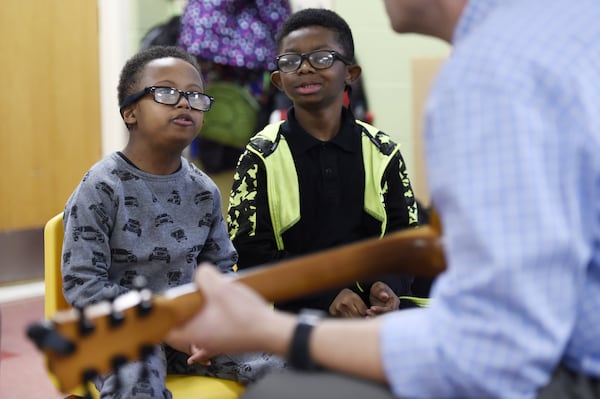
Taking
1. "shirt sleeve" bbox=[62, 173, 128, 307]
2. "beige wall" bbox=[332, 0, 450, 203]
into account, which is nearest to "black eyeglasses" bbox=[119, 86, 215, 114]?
"shirt sleeve" bbox=[62, 173, 128, 307]

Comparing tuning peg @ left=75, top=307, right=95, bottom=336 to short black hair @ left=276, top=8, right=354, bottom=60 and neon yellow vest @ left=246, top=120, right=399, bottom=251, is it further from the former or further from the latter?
short black hair @ left=276, top=8, right=354, bottom=60

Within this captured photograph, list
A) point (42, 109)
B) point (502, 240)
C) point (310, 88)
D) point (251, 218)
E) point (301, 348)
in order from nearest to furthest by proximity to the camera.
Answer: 1. point (502, 240)
2. point (301, 348)
3. point (251, 218)
4. point (310, 88)
5. point (42, 109)

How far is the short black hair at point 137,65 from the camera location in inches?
73.0

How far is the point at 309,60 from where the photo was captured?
2053 mm

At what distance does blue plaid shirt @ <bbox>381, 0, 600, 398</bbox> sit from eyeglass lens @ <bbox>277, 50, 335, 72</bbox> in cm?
119

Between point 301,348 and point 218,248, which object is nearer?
point 301,348

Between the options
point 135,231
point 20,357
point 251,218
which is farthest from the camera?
point 20,357

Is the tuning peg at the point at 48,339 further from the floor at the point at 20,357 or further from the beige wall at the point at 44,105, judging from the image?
the beige wall at the point at 44,105

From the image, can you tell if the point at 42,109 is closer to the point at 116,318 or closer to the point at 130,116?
the point at 130,116

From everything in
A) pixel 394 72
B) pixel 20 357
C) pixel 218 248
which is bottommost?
pixel 20 357

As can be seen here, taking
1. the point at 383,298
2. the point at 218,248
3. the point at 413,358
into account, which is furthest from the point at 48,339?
the point at 383,298

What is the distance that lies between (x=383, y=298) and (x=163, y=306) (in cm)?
97

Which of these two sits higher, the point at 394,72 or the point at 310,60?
the point at 310,60

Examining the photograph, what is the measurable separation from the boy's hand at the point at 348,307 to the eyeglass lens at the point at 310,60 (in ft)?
2.08
